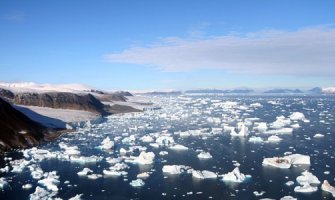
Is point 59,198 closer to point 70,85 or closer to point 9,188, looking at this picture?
point 9,188

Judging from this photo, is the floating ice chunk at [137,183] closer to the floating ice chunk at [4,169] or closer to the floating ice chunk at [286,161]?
the floating ice chunk at [4,169]

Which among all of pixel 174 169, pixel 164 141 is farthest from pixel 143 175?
pixel 164 141

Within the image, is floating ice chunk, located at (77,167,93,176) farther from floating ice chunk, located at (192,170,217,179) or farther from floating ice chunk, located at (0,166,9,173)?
floating ice chunk, located at (192,170,217,179)

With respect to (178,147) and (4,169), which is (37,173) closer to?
(4,169)

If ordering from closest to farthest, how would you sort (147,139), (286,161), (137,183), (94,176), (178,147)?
1. (137,183)
2. (94,176)
3. (286,161)
4. (178,147)
5. (147,139)

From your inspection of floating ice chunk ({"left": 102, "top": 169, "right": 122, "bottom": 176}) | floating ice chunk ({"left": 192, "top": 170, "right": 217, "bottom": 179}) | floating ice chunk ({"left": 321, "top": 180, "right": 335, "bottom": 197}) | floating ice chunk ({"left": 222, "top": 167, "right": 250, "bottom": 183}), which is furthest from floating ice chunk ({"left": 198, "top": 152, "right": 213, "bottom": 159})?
floating ice chunk ({"left": 321, "top": 180, "right": 335, "bottom": 197})

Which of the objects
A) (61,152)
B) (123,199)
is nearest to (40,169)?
(61,152)
